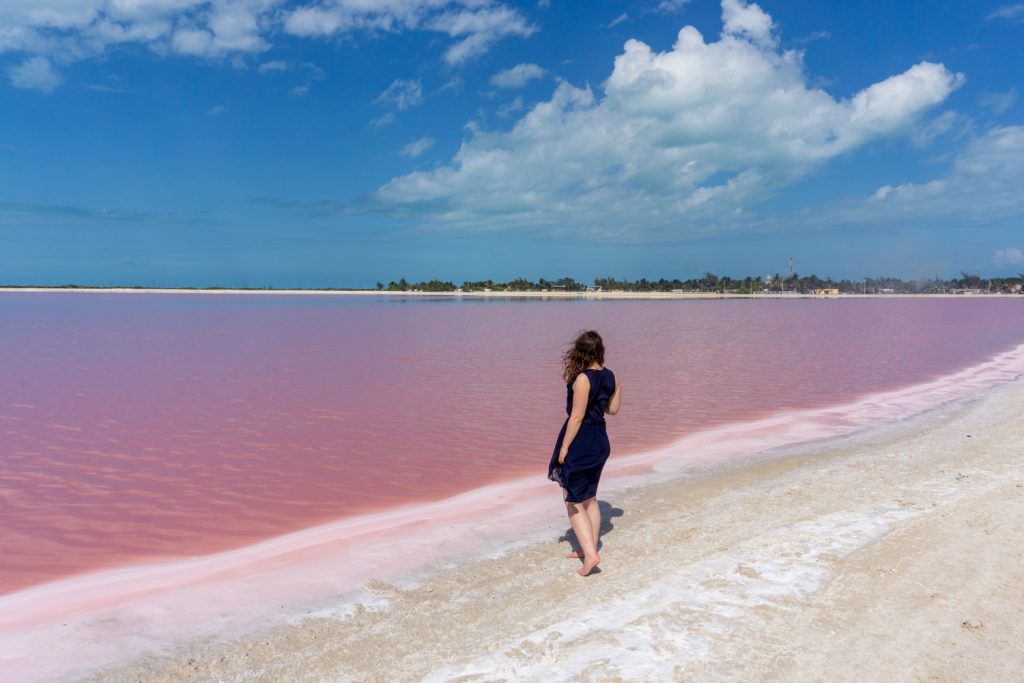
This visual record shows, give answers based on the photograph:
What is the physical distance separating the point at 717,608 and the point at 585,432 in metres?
1.68

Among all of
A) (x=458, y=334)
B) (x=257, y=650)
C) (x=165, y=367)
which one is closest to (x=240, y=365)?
(x=165, y=367)

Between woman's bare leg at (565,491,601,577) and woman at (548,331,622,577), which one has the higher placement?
woman at (548,331,622,577)

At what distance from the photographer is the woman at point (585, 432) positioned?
222 inches

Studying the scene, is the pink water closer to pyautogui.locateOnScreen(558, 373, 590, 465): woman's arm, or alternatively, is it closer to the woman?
the woman

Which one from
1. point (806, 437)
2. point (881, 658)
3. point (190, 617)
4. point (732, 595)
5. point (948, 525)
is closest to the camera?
point (881, 658)

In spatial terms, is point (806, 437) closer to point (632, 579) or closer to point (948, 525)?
point (948, 525)

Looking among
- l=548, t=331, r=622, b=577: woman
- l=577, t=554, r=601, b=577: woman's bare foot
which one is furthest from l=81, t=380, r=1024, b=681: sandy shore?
l=548, t=331, r=622, b=577: woman

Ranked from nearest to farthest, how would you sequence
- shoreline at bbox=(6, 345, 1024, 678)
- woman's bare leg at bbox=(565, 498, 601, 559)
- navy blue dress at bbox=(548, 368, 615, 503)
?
shoreline at bbox=(6, 345, 1024, 678)
navy blue dress at bbox=(548, 368, 615, 503)
woman's bare leg at bbox=(565, 498, 601, 559)

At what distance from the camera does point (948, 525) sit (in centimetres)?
624

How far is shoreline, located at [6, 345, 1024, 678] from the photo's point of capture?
5.12m

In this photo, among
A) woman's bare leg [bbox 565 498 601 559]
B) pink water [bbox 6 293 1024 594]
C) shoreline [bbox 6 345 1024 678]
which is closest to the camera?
shoreline [bbox 6 345 1024 678]

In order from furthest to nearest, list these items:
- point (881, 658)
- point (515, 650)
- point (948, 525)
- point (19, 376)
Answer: point (19, 376) < point (948, 525) < point (515, 650) < point (881, 658)

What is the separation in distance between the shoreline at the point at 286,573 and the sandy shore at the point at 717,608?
0.31m

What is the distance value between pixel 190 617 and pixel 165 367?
1699 cm
